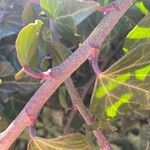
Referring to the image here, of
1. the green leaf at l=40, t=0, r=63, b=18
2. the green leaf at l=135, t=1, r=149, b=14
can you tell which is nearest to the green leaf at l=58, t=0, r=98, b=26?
the green leaf at l=40, t=0, r=63, b=18

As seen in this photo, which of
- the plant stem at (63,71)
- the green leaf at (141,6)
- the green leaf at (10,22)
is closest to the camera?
the plant stem at (63,71)

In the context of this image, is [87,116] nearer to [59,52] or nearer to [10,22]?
[59,52]

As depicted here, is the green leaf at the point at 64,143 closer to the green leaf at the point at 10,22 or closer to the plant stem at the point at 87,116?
Result: the plant stem at the point at 87,116

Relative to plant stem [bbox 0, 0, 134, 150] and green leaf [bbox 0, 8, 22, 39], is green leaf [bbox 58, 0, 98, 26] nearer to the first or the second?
plant stem [bbox 0, 0, 134, 150]

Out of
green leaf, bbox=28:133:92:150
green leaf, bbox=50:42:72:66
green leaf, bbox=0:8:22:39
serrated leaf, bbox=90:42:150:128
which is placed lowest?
green leaf, bbox=28:133:92:150


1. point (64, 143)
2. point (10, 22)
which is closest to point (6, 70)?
point (10, 22)

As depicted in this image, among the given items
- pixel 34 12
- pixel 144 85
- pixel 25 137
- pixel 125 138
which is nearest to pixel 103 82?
pixel 144 85

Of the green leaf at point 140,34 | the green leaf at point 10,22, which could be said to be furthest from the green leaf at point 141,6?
the green leaf at point 10,22
